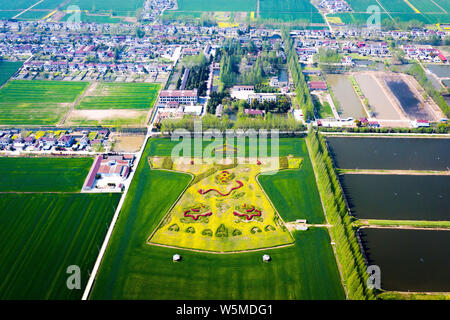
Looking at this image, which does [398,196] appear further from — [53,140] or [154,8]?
[154,8]

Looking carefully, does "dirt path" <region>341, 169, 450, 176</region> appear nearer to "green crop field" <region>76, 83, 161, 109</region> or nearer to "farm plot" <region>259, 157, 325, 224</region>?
"farm plot" <region>259, 157, 325, 224</region>

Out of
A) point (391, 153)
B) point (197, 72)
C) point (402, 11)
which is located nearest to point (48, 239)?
point (197, 72)

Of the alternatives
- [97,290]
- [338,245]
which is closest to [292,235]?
[338,245]

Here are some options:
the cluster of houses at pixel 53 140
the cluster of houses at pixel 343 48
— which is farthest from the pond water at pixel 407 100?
the cluster of houses at pixel 53 140

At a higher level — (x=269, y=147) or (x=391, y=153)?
(x=269, y=147)

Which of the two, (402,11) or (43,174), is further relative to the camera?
(402,11)

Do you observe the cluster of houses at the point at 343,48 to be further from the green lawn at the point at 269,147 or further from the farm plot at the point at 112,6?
the farm plot at the point at 112,6

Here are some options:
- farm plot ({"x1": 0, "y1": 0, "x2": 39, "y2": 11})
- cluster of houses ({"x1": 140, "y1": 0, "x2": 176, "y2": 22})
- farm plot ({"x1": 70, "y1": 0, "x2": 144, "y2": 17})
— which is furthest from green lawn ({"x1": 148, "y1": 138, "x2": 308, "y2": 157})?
farm plot ({"x1": 0, "y1": 0, "x2": 39, "y2": 11})
